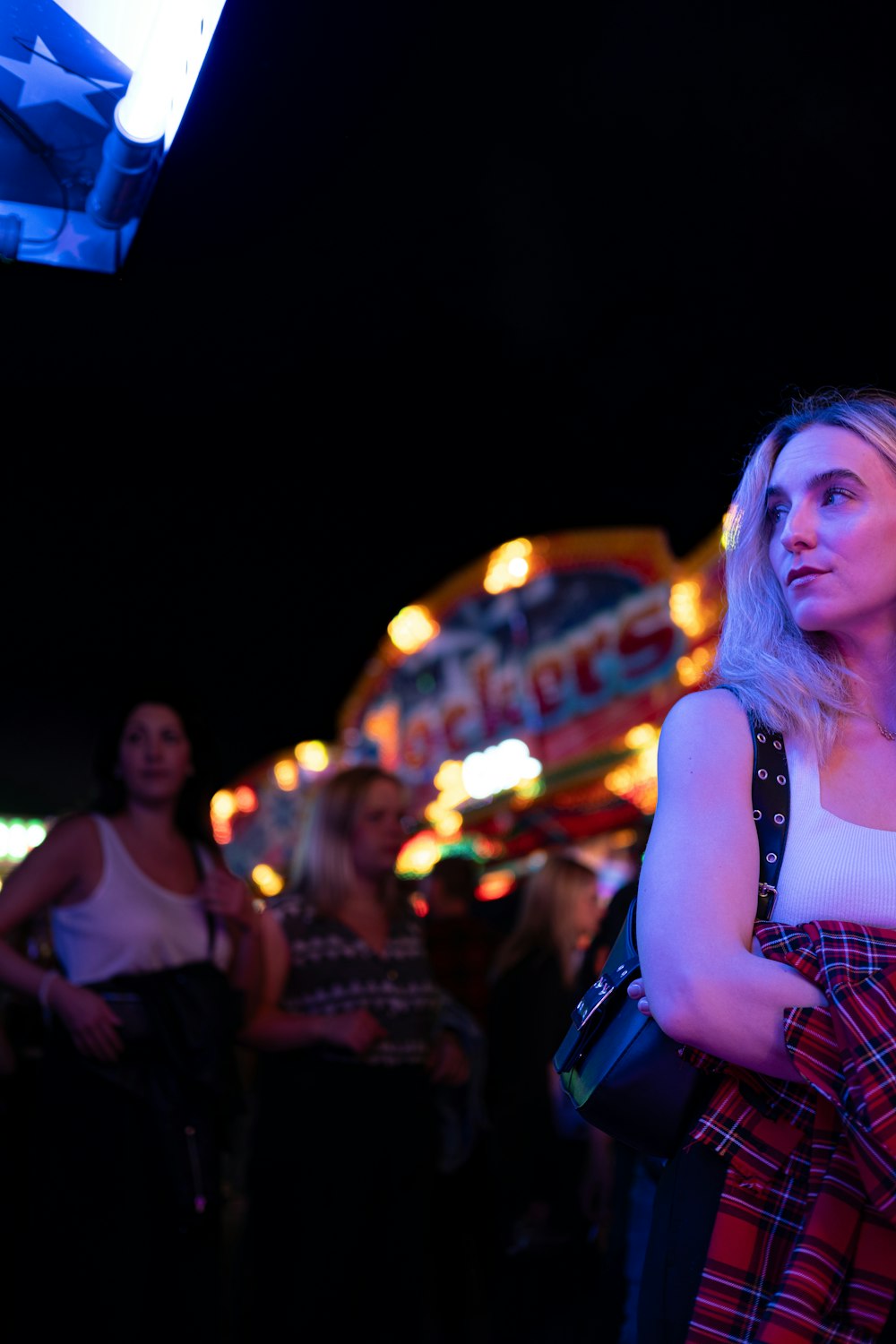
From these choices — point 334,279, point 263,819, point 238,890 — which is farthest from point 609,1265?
point 263,819

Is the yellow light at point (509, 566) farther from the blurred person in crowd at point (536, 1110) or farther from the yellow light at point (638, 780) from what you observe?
the blurred person in crowd at point (536, 1110)

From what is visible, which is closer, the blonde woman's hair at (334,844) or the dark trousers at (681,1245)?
the dark trousers at (681,1245)

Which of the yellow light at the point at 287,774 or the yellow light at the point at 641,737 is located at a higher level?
the yellow light at the point at 641,737

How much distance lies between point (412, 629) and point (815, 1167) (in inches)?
495

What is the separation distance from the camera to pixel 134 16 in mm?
1976

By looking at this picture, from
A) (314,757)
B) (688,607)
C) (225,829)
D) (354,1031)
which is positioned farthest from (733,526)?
(225,829)

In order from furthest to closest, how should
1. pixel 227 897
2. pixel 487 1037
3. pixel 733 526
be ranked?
pixel 487 1037, pixel 227 897, pixel 733 526

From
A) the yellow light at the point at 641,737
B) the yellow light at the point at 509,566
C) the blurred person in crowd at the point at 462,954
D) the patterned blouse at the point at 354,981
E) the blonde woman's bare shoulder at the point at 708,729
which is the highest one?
the yellow light at the point at 509,566

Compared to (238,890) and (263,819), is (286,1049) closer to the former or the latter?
(238,890)

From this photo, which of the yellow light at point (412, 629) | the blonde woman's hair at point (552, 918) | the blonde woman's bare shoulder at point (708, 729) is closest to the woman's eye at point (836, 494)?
the blonde woman's bare shoulder at point (708, 729)

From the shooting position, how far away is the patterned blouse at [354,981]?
396 centimetres

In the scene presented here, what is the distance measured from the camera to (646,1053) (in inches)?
58.5

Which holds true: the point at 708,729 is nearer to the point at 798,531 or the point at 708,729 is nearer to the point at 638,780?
the point at 798,531

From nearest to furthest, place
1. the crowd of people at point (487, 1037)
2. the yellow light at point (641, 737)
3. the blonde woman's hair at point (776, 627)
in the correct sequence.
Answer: the crowd of people at point (487, 1037)
the blonde woman's hair at point (776, 627)
the yellow light at point (641, 737)
